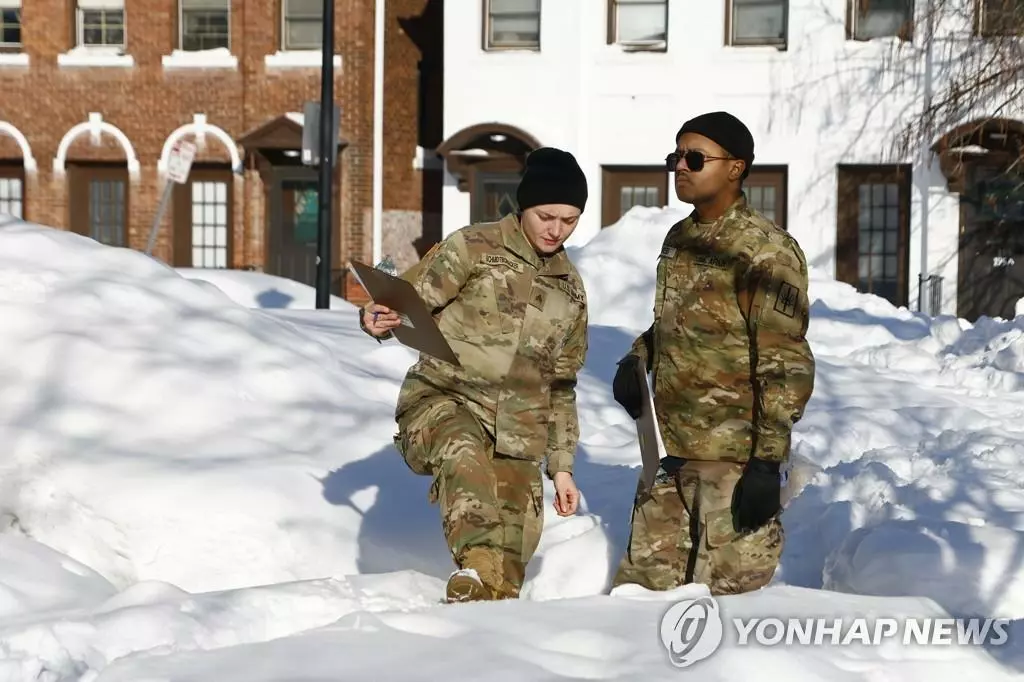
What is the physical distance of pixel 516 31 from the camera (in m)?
22.9

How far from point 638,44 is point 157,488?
1727 centimetres

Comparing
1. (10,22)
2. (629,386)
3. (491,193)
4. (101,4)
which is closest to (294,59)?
(101,4)

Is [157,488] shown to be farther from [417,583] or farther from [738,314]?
[738,314]

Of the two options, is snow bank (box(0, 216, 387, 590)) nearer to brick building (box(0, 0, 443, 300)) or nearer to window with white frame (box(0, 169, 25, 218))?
brick building (box(0, 0, 443, 300))

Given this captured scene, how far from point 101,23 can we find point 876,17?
13.1 metres

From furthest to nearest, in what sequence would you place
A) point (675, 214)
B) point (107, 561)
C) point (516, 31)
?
point (516, 31) < point (675, 214) < point (107, 561)

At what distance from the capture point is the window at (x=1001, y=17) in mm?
16906

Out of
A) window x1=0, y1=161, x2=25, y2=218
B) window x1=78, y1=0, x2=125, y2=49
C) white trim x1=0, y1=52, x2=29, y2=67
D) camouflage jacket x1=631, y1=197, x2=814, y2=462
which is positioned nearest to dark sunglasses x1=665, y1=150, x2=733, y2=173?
camouflage jacket x1=631, y1=197, x2=814, y2=462

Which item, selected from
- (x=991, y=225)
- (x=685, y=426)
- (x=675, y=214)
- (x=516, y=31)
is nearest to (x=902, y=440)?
(x=685, y=426)

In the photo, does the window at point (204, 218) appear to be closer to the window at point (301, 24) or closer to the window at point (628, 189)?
the window at point (301, 24)

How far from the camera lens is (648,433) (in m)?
4.97

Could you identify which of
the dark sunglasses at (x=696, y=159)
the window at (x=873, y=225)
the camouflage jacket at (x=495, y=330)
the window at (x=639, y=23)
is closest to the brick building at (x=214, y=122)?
the window at (x=639, y=23)

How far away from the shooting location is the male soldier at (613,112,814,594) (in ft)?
15.1

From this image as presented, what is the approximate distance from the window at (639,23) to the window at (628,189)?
196 centimetres
